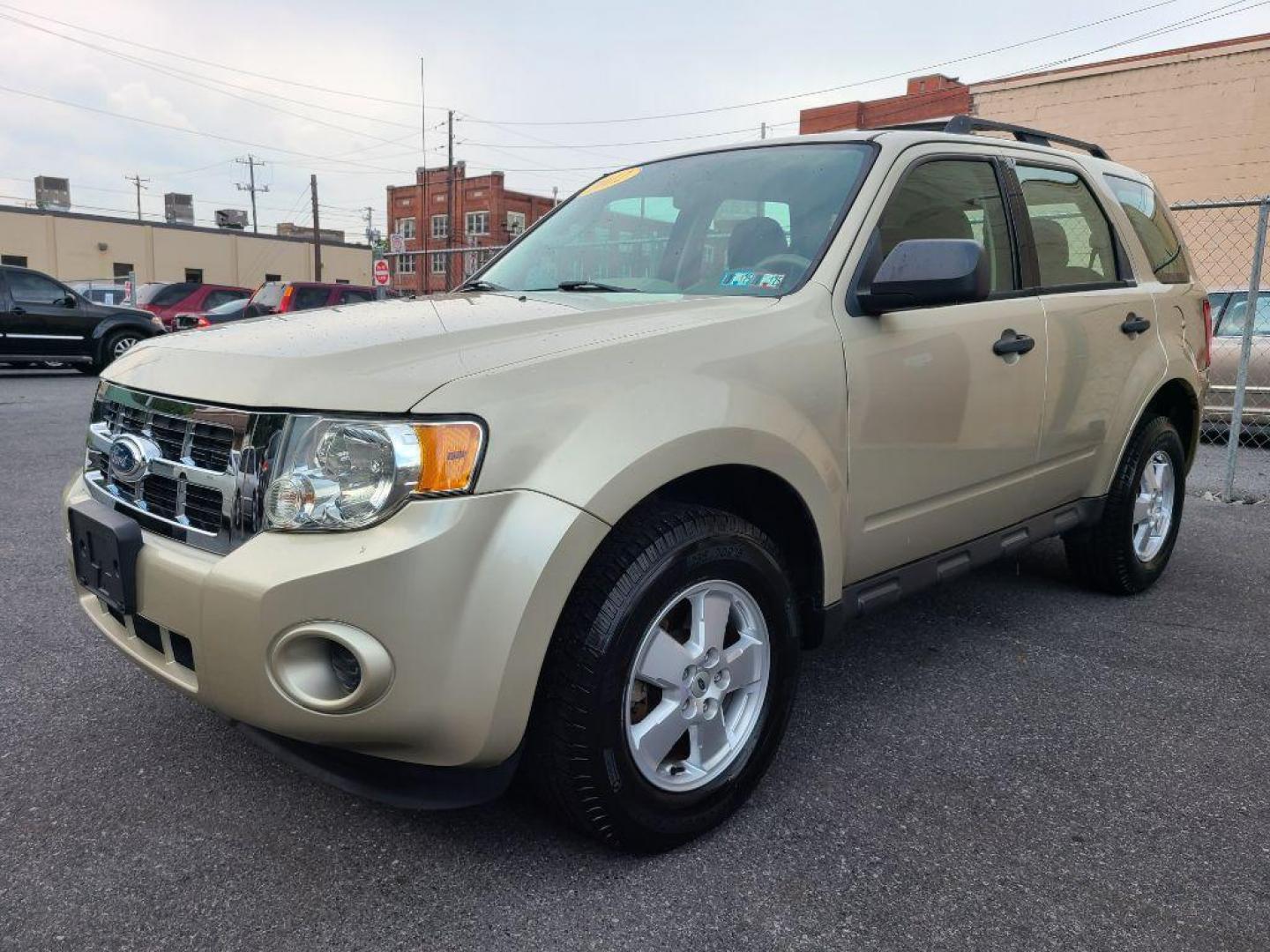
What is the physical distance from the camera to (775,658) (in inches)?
92.0

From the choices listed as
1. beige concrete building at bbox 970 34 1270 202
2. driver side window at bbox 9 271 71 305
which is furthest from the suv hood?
beige concrete building at bbox 970 34 1270 202

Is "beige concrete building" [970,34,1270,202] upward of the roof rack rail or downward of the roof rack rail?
upward

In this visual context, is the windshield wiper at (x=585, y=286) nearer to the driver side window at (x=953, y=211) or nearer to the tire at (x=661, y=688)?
the driver side window at (x=953, y=211)

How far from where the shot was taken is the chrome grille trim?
187cm

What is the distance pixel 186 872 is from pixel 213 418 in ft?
3.31

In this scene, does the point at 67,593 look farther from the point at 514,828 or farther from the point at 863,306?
the point at 863,306

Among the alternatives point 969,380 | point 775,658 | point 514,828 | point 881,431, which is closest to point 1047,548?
point 969,380

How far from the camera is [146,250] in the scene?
43.7m

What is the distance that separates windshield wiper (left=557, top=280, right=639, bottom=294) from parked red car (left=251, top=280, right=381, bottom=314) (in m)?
13.5

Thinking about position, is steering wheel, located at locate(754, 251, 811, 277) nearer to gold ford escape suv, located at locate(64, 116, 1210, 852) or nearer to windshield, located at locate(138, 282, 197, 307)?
gold ford escape suv, located at locate(64, 116, 1210, 852)

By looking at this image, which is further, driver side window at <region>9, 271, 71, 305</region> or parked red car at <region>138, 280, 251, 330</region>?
parked red car at <region>138, 280, 251, 330</region>

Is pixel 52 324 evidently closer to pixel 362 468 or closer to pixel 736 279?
pixel 736 279

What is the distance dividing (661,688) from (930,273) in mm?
1276

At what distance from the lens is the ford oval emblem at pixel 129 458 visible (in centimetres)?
213
